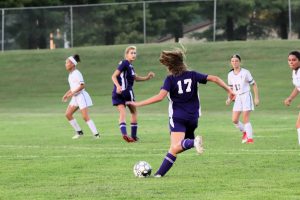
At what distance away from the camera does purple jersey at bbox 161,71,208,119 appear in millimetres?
13148

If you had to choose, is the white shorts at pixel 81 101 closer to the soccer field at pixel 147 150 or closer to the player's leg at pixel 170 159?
the soccer field at pixel 147 150

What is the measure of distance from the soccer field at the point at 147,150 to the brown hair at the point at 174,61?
154 cm

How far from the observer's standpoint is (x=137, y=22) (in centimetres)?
4994

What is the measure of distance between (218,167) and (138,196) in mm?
3236

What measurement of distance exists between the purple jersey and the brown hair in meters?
0.08

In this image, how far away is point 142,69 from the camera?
1852 inches

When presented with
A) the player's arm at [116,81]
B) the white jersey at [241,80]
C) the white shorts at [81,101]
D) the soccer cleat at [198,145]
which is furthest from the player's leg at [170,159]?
the white shorts at [81,101]

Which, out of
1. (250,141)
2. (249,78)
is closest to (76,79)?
(249,78)

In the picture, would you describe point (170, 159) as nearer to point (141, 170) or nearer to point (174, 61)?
point (141, 170)

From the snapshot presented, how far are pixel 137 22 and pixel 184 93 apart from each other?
3697cm

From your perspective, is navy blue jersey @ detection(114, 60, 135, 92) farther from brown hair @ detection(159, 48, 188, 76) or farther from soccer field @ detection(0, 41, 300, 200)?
brown hair @ detection(159, 48, 188, 76)

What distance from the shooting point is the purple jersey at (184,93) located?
13.1 metres

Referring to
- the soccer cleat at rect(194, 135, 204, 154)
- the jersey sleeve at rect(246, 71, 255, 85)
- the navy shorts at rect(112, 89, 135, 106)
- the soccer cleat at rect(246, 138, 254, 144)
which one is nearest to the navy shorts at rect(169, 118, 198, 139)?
the soccer cleat at rect(194, 135, 204, 154)

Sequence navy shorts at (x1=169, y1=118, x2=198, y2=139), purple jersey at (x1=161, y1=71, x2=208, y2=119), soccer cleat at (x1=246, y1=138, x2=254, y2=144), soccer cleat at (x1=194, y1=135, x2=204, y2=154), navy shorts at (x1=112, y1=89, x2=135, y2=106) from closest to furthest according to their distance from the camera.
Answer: soccer cleat at (x1=194, y1=135, x2=204, y2=154) → purple jersey at (x1=161, y1=71, x2=208, y2=119) → navy shorts at (x1=169, y1=118, x2=198, y2=139) → soccer cleat at (x1=246, y1=138, x2=254, y2=144) → navy shorts at (x1=112, y1=89, x2=135, y2=106)
